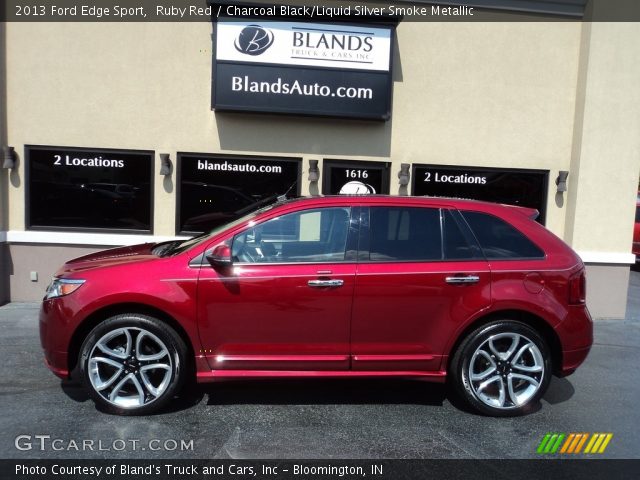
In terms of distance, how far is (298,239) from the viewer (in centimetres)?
430

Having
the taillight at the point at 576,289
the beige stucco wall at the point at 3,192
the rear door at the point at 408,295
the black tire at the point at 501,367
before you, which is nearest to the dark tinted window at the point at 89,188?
the beige stucco wall at the point at 3,192

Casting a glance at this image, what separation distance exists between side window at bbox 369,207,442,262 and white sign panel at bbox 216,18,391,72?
389 centimetres

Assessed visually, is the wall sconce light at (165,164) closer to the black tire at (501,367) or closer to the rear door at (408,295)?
the rear door at (408,295)

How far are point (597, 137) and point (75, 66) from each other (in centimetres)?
756

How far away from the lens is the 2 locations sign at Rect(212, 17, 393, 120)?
7414 millimetres

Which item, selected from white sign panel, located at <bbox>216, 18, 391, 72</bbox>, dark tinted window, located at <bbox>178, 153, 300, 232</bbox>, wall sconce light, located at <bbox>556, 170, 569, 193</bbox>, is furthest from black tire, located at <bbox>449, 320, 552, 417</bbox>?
white sign panel, located at <bbox>216, 18, 391, 72</bbox>

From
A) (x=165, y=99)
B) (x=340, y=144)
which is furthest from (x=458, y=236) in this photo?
(x=165, y=99)

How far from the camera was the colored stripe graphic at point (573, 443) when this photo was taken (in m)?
3.87

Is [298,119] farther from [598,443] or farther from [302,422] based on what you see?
[598,443]

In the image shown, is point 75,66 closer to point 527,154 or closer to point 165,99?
point 165,99

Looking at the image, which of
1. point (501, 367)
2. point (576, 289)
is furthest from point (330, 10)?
point (501, 367)
